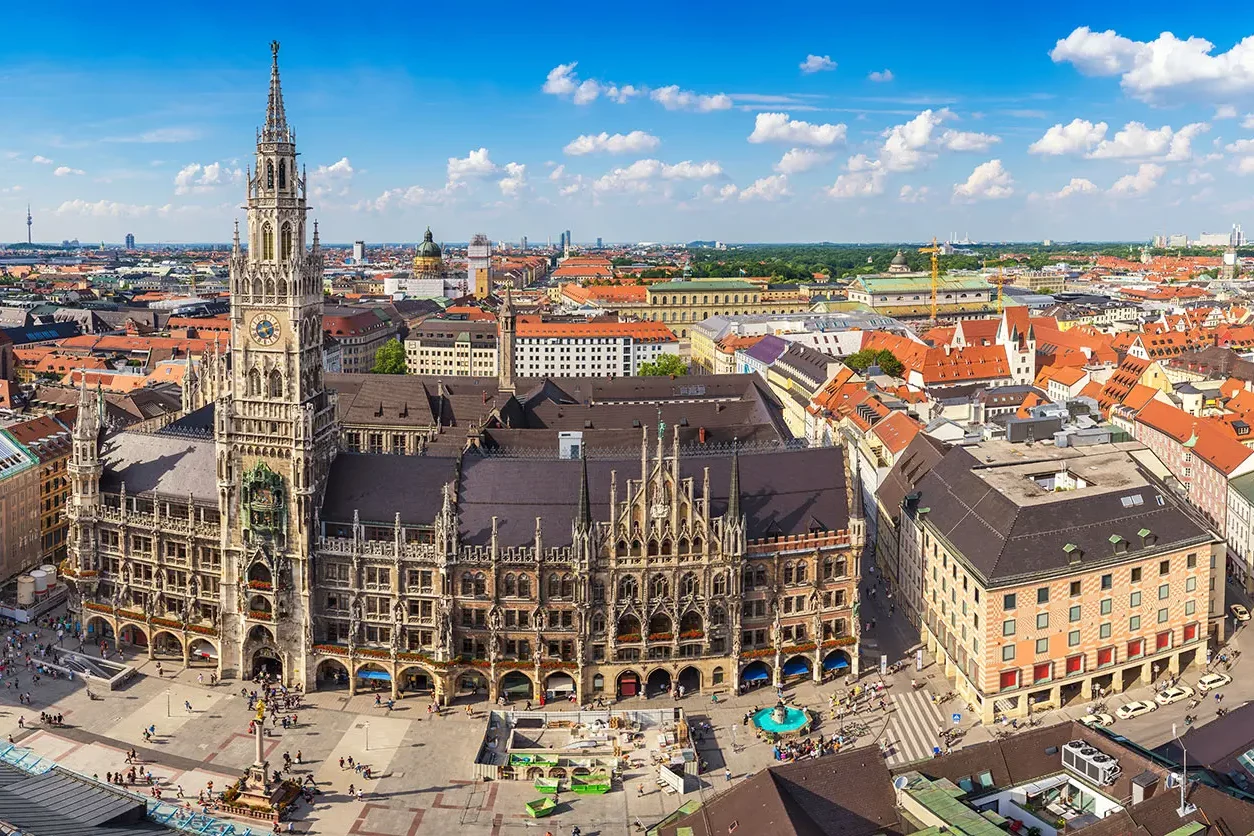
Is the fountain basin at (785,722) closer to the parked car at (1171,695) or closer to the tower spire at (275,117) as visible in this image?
the parked car at (1171,695)

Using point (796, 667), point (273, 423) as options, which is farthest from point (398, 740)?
point (796, 667)

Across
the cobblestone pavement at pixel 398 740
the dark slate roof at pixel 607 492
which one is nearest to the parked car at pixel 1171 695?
the cobblestone pavement at pixel 398 740

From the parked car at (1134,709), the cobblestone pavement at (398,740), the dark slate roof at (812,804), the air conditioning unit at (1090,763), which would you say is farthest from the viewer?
the parked car at (1134,709)

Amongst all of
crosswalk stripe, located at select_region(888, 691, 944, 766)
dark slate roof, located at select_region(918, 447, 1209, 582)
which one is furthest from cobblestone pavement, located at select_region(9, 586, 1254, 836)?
dark slate roof, located at select_region(918, 447, 1209, 582)

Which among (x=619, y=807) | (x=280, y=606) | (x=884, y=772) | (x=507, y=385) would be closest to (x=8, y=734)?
(x=280, y=606)

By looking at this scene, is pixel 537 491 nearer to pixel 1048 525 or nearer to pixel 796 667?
pixel 796 667

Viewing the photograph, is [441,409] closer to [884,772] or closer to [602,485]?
[602,485]
